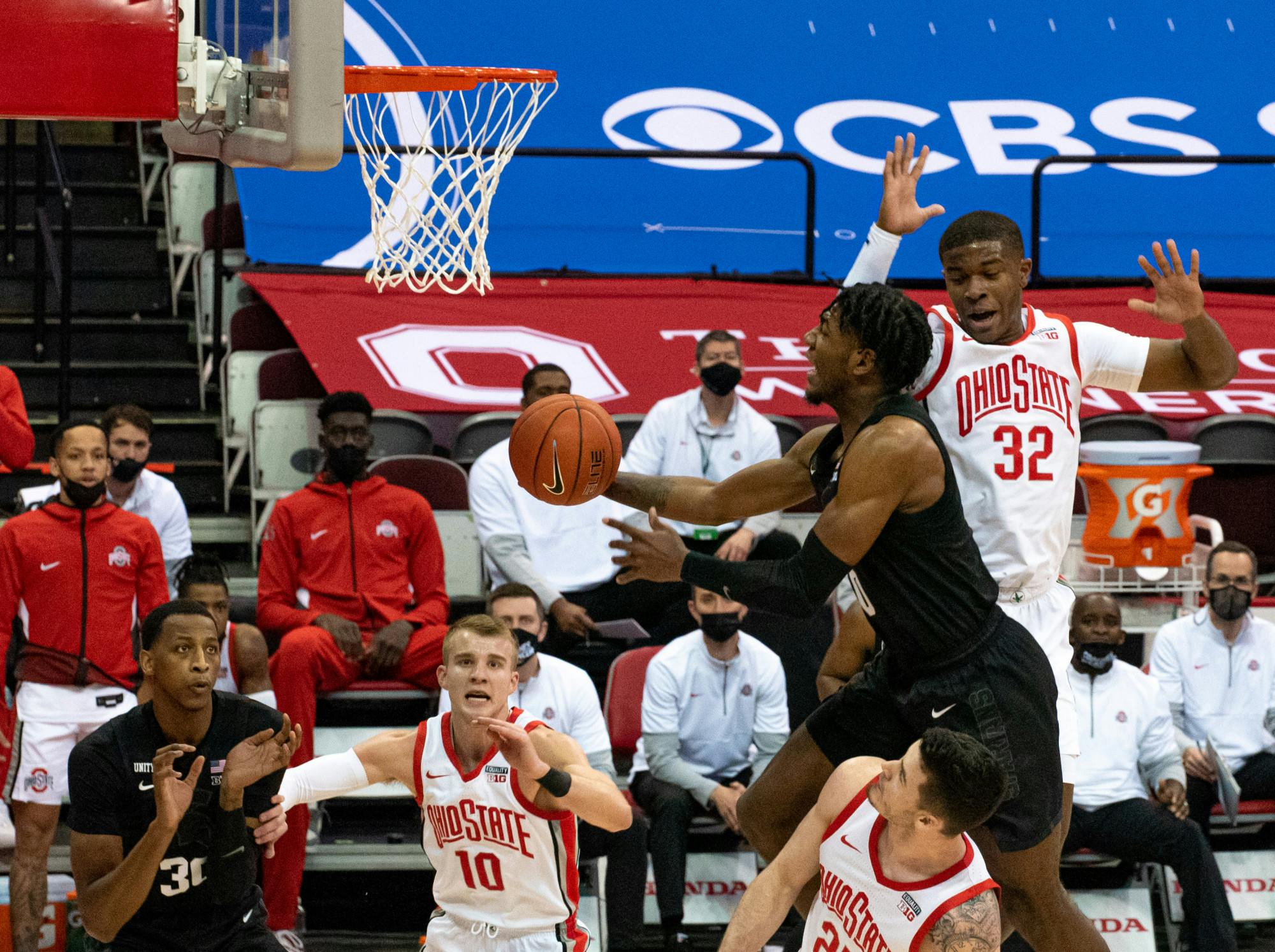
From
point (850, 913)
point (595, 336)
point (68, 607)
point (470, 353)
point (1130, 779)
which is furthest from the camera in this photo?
point (595, 336)

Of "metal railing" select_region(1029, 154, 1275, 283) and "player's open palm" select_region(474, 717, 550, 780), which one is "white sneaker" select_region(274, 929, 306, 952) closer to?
"player's open palm" select_region(474, 717, 550, 780)

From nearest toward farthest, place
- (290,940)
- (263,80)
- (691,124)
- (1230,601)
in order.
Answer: (263,80) → (290,940) → (1230,601) → (691,124)

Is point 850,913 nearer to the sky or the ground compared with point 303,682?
nearer to the ground

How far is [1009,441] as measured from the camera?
4590 millimetres

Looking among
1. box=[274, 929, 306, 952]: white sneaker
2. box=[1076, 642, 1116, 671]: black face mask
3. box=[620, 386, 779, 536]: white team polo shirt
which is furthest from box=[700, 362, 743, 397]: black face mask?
box=[274, 929, 306, 952]: white sneaker

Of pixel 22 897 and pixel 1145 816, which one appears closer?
pixel 22 897

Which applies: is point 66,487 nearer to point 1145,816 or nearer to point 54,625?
point 54,625

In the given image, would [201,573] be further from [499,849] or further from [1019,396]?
[1019,396]

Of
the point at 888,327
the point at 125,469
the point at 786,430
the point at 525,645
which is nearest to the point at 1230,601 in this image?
the point at 786,430

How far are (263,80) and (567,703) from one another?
3.11 meters

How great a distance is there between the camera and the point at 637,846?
6.95 metres

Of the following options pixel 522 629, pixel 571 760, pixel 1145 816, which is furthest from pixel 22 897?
pixel 1145 816

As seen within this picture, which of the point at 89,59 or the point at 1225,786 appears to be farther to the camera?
the point at 1225,786

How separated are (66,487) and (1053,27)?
7.54 meters
